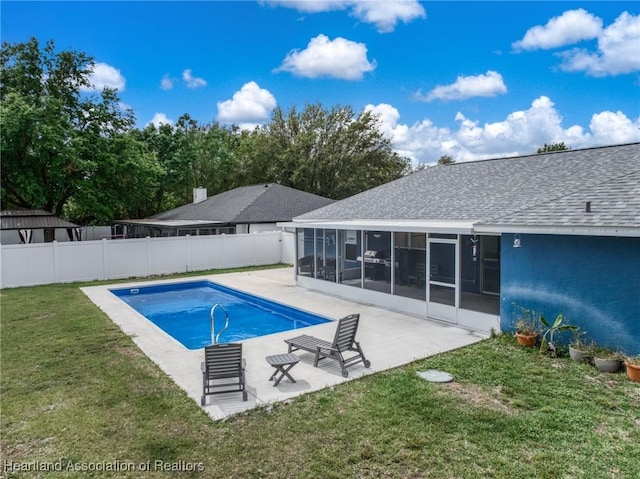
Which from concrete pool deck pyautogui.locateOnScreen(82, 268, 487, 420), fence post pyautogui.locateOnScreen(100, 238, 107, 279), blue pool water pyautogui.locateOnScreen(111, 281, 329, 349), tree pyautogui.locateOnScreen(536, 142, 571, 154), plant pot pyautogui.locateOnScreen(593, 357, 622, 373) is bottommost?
blue pool water pyautogui.locateOnScreen(111, 281, 329, 349)

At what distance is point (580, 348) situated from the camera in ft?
26.4

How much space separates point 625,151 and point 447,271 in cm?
712

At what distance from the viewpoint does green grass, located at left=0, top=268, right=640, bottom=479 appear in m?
4.78

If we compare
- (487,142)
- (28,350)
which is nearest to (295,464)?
(28,350)

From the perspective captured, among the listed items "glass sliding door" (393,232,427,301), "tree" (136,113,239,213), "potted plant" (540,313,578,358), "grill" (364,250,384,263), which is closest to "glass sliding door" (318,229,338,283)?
"grill" (364,250,384,263)

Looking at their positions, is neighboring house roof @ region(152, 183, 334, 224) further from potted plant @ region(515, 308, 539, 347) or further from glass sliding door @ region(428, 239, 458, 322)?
potted plant @ region(515, 308, 539, 347)

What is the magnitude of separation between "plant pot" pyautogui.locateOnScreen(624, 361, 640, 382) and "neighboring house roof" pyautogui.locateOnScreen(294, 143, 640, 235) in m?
2.19

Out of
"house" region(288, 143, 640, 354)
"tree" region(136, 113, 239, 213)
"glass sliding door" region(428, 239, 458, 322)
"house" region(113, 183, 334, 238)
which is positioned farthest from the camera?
"tree" region(136, 113, 239, 213)

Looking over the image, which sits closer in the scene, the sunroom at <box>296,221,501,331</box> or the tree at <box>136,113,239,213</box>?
the sunroom at <box>296,221,501,331</box>

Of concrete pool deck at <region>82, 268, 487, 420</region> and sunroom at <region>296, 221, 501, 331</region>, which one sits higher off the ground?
sunroom at <region>296, 221, 501, 331</region>

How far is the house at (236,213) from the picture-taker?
24.1 metres

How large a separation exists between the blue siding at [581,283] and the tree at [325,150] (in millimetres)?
33707

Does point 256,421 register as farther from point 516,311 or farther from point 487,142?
point 487,142

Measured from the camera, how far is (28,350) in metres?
9.14
